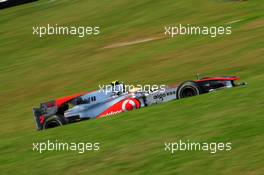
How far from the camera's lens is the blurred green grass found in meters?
9.70

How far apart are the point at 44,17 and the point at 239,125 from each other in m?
21.9

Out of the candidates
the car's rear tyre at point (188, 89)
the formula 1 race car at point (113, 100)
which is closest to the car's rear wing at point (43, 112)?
the formula 1 race car at point (113, 100)

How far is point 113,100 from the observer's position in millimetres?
13625

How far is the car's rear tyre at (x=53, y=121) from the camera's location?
13.8 meters

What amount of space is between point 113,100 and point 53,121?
4.60ft

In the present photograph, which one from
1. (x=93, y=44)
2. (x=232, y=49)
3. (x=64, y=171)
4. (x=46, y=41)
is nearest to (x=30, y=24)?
(x=46, y=41)

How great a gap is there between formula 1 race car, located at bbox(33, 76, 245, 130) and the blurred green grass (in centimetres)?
36

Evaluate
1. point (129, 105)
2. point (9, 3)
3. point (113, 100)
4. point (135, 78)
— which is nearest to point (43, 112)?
point (113, 100)

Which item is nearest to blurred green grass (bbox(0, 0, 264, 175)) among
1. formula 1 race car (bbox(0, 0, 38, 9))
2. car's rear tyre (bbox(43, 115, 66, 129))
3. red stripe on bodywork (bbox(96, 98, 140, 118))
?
car's rear tyre (bbox(43, 115, 66, 129))

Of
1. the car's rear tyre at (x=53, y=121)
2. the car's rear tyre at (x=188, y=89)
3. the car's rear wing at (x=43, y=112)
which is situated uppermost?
the car's rear tyre at (x=188, y=89)

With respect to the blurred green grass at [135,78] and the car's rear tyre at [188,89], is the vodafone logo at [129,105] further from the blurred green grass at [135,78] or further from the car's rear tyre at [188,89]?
the car's rear tyre at [188,89]

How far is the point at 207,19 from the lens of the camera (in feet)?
78.5

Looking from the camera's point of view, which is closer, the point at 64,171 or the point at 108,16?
the point at 64,171

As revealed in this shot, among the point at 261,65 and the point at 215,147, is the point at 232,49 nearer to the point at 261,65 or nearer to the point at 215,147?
the point at 261,65
